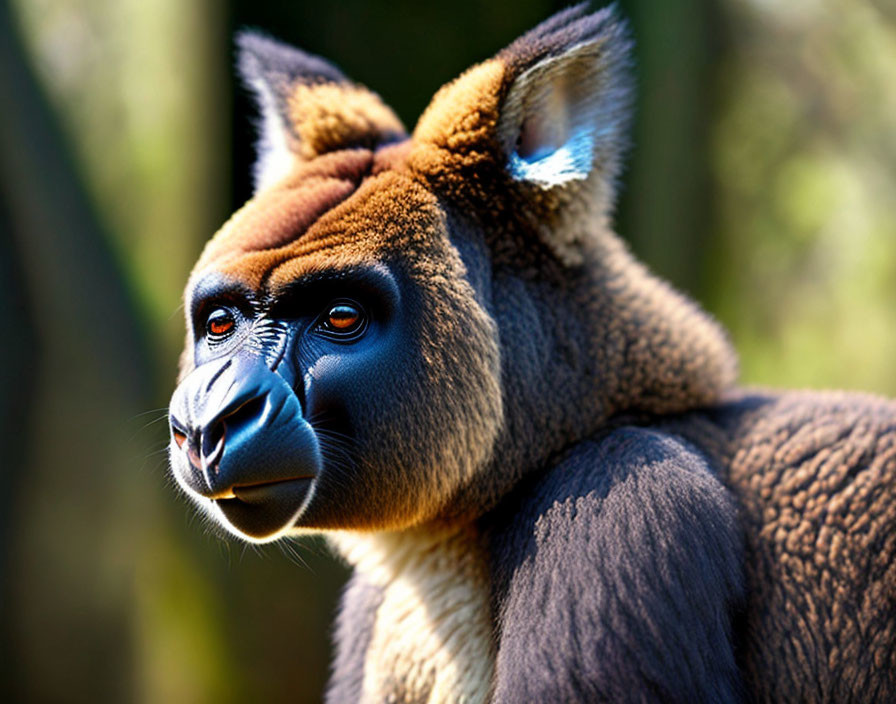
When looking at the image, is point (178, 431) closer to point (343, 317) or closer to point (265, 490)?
point (265, 490)

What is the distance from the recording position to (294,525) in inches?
92.6

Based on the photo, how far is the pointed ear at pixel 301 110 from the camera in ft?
9.35

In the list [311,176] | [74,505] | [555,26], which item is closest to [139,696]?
[74,505]

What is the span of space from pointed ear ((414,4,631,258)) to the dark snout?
73cm

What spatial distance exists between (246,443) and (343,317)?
392 millimetres

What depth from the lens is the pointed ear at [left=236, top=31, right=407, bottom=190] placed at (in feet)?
9.35

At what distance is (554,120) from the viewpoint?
2.55 meters

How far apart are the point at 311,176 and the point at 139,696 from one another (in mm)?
4706

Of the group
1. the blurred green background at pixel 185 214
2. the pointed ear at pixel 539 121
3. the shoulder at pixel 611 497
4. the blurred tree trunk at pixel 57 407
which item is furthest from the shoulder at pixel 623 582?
the blurred tree trunk at pixel 57 407

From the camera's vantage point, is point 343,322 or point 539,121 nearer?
point 343,322

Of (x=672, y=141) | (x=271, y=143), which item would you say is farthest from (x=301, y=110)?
(x=672, y=141)

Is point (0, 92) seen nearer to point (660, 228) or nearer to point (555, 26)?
point (660, 228)

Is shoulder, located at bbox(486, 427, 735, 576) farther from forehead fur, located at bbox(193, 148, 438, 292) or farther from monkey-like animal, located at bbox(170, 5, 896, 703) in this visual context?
forehead fur, located at bbox(193, 148, 438, 292)

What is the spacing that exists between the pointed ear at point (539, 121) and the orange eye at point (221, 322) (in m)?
0.61
